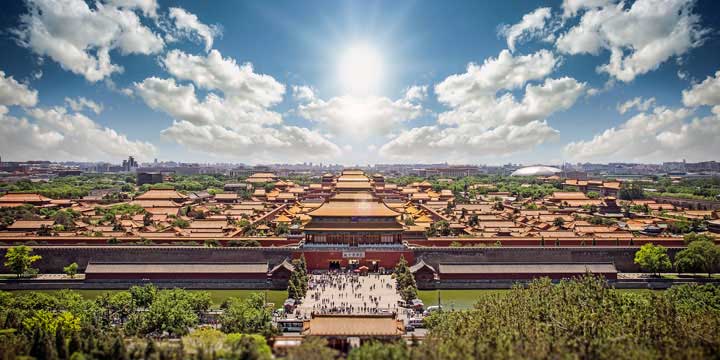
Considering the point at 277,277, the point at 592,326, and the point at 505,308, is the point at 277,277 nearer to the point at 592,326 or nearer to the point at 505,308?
the point at 505,308

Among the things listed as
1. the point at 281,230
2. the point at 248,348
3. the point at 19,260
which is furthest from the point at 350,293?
the point at 19,260

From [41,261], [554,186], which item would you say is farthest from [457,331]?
[554,186]

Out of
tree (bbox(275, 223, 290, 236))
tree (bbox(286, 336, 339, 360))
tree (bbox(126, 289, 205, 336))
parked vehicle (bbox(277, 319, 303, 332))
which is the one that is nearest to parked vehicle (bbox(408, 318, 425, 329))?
parked vehicle (bbox(277, 319, 303, 332))

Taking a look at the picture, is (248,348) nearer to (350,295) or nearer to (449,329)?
(449,329)

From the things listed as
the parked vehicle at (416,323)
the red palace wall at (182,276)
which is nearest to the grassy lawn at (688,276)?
the parked vehicle at (416,323)

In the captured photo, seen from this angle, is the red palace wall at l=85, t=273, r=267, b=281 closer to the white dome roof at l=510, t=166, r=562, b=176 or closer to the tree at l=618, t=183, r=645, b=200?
the tree at l=618, t=183, r=645, b=200

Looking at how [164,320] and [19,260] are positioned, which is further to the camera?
[19,260]

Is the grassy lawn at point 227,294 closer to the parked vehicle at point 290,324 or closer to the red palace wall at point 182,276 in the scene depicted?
the red palace wall at point 182,276
